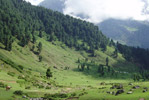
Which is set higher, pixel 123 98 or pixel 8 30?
pixel 8 30

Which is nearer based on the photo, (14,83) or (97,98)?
(97,98)

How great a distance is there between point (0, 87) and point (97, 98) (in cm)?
3566

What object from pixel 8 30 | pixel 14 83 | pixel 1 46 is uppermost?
pixel 8 30

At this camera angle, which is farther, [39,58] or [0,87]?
[39,58]

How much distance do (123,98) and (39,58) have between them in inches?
5868

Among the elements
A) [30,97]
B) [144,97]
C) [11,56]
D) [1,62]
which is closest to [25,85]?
[30,97]

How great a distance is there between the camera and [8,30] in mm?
197625

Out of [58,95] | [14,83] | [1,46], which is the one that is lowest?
[58,95]

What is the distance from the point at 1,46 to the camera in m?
166

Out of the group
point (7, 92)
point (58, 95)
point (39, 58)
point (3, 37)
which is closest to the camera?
point (7, 92)

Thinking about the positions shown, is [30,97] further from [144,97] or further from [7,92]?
[144,97]

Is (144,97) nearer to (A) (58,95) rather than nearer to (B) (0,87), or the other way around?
(A) (58,95)

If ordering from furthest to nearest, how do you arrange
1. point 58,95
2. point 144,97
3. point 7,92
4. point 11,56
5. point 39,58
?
point 39,58
point 11,56
point 58,95
point 7,92
point 144,97

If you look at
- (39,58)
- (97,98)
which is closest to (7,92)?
(97,98)
